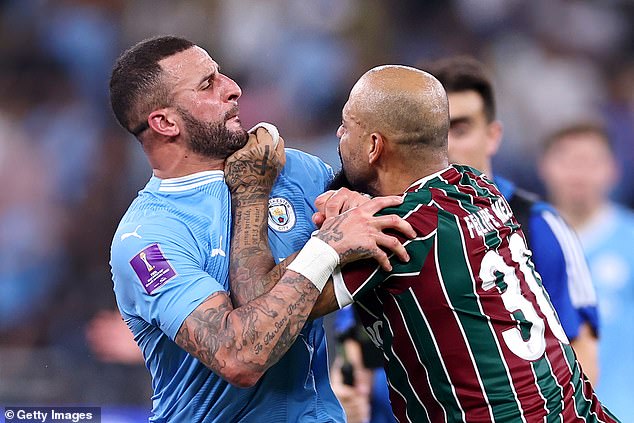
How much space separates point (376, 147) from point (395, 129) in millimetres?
83

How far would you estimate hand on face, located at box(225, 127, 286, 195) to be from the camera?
10.2 ft

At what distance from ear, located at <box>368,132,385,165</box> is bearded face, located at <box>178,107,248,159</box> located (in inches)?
18.6

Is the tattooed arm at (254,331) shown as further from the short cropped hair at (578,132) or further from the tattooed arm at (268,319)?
the short cropped hair at (578,132)

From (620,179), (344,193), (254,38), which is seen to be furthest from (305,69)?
(344,193)

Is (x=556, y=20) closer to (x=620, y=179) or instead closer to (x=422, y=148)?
(x=620, y=179)

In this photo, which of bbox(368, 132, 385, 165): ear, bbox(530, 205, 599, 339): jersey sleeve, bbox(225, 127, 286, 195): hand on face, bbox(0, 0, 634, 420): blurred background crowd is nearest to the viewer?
bbox(368, 132, 385, 165): ear

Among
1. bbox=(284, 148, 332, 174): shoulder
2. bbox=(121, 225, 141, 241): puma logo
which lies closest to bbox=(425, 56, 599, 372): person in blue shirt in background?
bbox=(284, 148, 332, 174): shoulder

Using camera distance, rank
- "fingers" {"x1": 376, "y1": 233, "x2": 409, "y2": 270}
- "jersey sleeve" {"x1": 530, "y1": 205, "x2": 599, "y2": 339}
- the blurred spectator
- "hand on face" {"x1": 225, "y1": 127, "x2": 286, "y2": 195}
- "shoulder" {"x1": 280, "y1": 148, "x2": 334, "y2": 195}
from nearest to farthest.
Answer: "fingers" {"x1": 376, "y1": 233, "x2": 409, "y2": 270}
"hand on face" {"x1": 225, "y1": 127, "x2": 286, "y2": 195}
"shoulder" {"x1": 280, "y1": 148, "x2": 334, "y2": 195}
"jersey sleeve" {"x1": 530, "y1": 205, "x2": 599, "y2": 339}
the blurred spectator

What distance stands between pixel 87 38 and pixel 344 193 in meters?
5.67

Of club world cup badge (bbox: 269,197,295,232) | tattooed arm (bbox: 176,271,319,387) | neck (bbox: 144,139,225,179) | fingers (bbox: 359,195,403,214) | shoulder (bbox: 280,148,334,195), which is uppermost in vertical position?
fingers (bbox: 359,195,403,214)

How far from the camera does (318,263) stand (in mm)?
2742

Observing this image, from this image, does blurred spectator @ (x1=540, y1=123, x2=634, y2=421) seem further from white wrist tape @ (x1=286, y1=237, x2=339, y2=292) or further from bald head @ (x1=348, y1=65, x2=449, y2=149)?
white wrist tape @ (x1=286, y1=237, x2=339, y2=292)

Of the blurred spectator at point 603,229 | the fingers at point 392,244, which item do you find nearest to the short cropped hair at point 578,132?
the blurred spectator at point 603,229

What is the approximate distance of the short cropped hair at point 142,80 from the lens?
10.5ft
